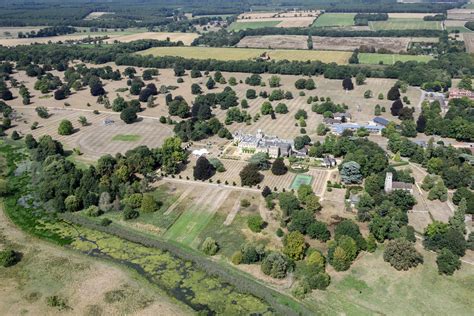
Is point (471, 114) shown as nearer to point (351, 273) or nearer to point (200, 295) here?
point (351, 273)

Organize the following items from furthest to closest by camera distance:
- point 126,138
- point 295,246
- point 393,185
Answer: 1. point 126,138
2. point 393,185
3. point 295,246

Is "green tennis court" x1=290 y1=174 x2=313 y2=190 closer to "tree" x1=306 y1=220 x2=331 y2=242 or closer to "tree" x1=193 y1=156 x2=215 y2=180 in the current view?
"tree" x1=306 y1=220 x2=331 y2=242

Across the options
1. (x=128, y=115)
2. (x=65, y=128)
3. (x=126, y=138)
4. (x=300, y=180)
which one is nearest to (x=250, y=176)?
(x=300, y=180)

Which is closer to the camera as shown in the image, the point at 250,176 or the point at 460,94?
the point at 250,176

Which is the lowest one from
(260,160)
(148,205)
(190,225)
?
(190,225)

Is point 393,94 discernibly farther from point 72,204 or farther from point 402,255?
point 72,204

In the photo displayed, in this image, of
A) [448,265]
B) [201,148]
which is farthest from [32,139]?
Result: [448,265]

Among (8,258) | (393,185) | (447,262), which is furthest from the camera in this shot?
(393,185)

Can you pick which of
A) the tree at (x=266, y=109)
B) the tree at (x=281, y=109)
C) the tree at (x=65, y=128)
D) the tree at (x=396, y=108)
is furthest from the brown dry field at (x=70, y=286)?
the tree at (x=396, y=108)
